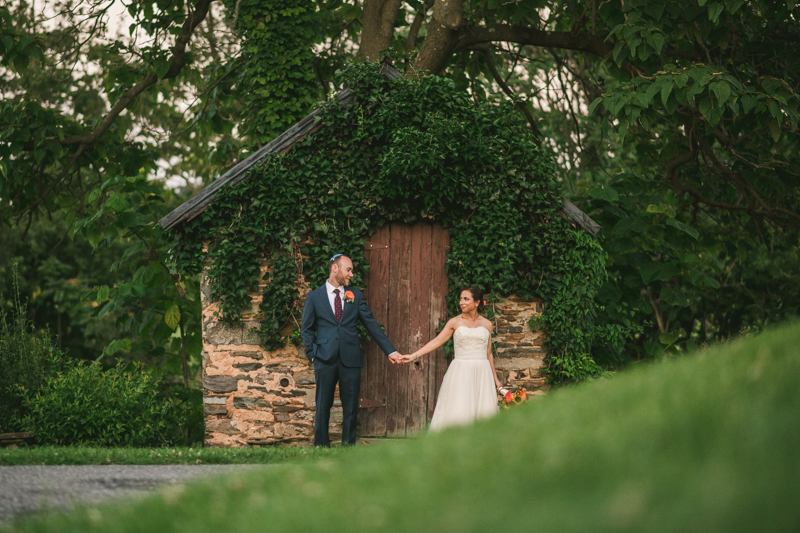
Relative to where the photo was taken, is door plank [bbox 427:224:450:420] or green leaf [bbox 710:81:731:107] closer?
green leaf [bbox 710:81:731:107]

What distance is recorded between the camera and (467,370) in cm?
777

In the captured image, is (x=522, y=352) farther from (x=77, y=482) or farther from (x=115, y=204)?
(x=115, y=204)

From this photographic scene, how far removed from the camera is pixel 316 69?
12.2 m

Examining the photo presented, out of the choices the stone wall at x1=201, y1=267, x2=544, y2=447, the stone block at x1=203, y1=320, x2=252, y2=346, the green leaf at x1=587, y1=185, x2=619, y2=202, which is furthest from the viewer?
the green leaf at x1=587, y1=185, x2=619, y2=202

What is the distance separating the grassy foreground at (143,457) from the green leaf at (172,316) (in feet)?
13.7

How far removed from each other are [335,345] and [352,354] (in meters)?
0.22

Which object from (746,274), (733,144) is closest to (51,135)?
(733,144)

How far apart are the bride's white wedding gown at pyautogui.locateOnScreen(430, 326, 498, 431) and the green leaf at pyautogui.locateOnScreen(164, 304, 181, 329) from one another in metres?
4.68

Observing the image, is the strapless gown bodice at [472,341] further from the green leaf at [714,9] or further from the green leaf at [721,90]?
the green leaf at [714,9]

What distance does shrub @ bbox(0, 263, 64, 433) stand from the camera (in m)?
8.83

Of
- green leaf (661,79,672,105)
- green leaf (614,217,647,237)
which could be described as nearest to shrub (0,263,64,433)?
green leaf (614,217,647,237)

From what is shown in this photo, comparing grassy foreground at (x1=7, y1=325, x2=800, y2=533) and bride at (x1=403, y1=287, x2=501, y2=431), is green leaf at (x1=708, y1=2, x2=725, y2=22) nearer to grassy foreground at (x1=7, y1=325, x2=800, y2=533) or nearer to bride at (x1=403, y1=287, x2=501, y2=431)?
bride at (x1=403, y1=287, x2=501, y2=431)

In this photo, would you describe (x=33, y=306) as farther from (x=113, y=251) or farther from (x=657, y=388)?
(x=657, y=388)

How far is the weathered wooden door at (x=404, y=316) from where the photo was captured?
9.02 m
